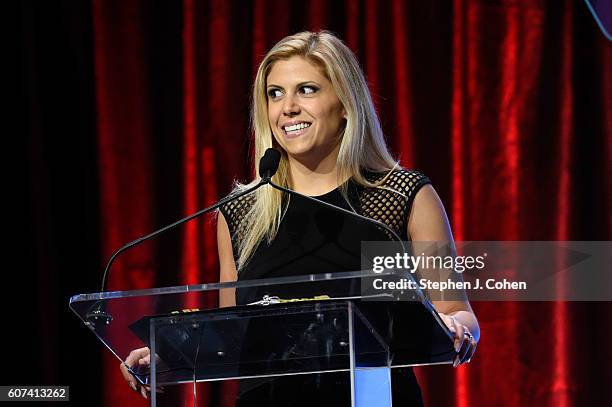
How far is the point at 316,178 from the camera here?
230cm

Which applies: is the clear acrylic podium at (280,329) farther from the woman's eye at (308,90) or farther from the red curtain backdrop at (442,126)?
the red curtain backdrop at (442,126)

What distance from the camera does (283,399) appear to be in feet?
5.49

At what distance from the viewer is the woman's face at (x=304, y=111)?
7.34 feet

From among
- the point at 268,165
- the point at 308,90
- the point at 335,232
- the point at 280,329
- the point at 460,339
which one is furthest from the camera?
the point at 308,90

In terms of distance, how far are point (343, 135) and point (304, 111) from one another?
114 millimetres

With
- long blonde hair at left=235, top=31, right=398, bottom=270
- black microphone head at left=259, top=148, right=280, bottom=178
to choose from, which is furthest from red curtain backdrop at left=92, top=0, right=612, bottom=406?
black microphone head at left=259, top=148, right=280, bottom=178

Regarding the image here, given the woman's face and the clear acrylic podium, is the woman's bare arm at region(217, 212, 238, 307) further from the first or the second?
the clear acrylic podium

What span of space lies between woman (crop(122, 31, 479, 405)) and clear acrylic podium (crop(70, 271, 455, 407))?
508 millimetres

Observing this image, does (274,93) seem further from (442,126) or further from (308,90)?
(442,126)

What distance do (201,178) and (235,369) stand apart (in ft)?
5.90

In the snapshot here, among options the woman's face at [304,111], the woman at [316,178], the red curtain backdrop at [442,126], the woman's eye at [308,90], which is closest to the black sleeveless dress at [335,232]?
the woman at [316,178]

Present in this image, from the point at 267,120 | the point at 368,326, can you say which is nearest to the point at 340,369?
the point at 368,326

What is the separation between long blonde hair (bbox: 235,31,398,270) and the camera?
88.2 inches

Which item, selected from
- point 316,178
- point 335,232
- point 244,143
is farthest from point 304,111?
point 244,143
